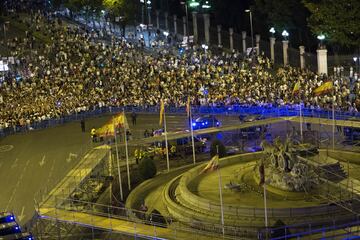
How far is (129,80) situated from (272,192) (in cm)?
3439

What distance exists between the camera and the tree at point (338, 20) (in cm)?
6806

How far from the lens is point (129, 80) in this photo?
70.9 meters

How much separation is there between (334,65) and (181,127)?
1996 cm

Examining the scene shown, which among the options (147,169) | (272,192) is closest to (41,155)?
(147,169)

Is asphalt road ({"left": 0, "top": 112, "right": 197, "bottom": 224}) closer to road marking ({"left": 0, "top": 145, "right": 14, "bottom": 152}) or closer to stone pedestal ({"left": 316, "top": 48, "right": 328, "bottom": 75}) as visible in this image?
road marking ({"left": 0, "top": 145, "right": 14, "bottom": 152})

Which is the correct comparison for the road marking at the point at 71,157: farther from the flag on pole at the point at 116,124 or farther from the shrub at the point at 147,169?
the flag on pole at the point at 116,124

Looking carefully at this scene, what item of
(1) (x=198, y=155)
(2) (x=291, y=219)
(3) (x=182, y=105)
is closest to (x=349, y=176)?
(2) (x=291, y=219)

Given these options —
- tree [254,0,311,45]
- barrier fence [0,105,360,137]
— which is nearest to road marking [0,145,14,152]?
barrier fence [0,105,360,137]

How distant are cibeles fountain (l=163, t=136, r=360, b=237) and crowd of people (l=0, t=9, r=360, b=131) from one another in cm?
1682

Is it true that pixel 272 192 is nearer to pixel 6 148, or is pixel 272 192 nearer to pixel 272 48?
pixel 6 148

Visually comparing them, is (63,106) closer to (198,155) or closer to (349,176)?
(198,155)

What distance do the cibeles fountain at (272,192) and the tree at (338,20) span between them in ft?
89.4

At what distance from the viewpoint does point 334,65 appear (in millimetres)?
72062

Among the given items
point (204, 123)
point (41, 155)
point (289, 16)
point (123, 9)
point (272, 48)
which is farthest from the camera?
point (123, 9)
